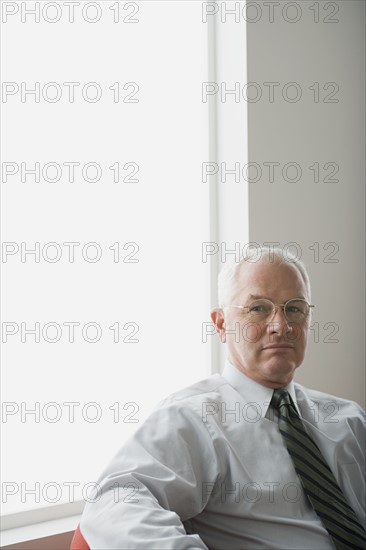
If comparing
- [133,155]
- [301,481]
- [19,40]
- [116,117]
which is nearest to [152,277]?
[133,155]

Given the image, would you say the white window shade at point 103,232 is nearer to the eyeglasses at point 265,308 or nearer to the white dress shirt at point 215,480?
the white dress shirt at point 215,480

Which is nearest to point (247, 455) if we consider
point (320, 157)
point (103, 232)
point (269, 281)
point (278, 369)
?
point (278, 369)

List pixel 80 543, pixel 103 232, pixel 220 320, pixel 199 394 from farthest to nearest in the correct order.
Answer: pixel 103 232 → pixel 220 320 → pixel 199 394 → pixel 80 543

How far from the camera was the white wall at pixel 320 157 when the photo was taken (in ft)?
8.73

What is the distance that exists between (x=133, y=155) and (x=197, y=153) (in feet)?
1.14

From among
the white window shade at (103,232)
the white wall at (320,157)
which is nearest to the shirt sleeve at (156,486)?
the white window shade at (103,232)

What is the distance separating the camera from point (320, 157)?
2865mm

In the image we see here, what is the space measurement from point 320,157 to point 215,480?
5.75 ft

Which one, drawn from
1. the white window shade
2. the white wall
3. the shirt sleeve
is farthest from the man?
the white wall

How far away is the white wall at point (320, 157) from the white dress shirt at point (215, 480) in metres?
0.99

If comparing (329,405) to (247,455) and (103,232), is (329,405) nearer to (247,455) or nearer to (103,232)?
(247,455)

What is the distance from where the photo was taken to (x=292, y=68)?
276 centimetres

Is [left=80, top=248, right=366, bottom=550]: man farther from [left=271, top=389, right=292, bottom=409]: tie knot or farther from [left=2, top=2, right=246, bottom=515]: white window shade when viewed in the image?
[left=2, top=2, right=246, bottom=515]: white window shade

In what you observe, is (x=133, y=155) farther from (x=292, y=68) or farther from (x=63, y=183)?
(x=292, y=68)
